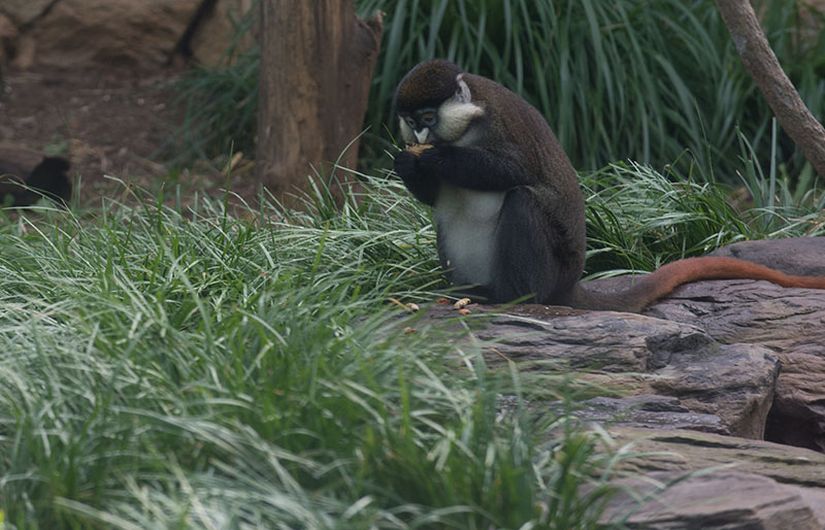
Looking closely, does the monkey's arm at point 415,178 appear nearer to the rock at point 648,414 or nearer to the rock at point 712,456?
the rock at point 648,414

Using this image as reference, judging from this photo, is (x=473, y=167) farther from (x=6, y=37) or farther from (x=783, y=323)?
(x=6, y=37)

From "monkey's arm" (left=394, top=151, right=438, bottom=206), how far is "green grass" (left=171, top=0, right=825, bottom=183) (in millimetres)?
2667

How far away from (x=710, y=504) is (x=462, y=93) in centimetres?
182

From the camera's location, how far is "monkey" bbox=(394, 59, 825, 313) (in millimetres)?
4047

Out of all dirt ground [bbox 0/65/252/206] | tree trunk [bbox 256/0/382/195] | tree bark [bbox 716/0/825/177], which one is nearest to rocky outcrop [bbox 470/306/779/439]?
tree bark [bbox 716/0/825/177]

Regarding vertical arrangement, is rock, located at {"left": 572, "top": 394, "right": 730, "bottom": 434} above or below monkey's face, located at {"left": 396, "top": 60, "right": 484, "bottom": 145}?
below

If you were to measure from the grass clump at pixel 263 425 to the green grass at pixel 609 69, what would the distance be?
3.61 meters

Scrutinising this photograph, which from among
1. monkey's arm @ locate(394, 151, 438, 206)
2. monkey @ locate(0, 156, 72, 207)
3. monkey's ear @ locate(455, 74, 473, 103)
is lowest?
monkey @ locate(0, 156, 72, 207)

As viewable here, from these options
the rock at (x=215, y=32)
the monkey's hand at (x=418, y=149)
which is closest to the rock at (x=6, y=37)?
the rock at (x=215, y=32)

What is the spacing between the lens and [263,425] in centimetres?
268

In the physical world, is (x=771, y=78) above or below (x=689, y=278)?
above

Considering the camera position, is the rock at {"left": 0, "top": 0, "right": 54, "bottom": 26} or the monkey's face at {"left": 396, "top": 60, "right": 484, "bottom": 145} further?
the rock at {"left": 0, "top": 0, "right": 54, "bottom": 26}

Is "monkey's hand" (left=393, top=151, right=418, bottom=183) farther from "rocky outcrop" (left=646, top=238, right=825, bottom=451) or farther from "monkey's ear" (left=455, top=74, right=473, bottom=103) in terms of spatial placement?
"rocky outcrop" (left=646, top=238, right=825, bottom=451)

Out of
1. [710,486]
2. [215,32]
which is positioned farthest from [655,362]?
[215,32]
